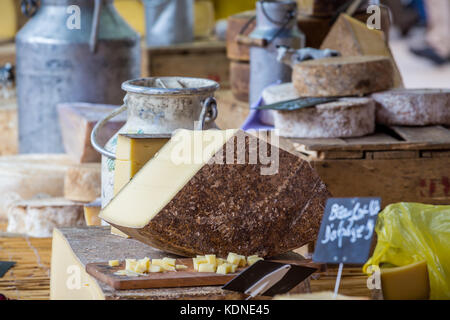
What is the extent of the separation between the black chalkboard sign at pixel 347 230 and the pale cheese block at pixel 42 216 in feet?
4.11

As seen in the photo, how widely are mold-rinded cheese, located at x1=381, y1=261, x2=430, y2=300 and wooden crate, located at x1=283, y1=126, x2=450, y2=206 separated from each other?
775 millimetres

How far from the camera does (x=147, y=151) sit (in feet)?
4.71

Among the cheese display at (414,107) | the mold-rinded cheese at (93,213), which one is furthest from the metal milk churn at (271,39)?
the mold-rinded cheese at (93,213)

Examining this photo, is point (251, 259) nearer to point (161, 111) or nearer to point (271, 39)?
point (161, 111)

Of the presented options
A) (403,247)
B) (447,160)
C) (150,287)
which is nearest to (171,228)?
(150,287)

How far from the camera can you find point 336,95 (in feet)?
7.20

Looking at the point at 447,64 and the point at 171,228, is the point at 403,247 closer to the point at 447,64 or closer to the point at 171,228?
the point at 171,228

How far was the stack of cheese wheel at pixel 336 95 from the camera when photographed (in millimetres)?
2113

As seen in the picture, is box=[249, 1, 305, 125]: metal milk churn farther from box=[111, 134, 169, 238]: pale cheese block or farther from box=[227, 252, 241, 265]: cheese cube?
box=[227, 252, 241, 265]: cheese cube

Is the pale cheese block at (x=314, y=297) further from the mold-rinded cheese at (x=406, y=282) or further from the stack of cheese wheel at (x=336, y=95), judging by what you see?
the stack of cheese wheel at (x=336, y=95)

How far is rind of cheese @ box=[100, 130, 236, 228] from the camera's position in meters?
1.28

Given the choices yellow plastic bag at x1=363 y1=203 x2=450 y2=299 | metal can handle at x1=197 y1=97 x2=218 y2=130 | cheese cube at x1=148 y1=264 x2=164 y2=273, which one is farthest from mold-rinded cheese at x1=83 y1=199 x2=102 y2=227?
yellow plastic bag at x1=363 y1=203 x2=450 y2=299
